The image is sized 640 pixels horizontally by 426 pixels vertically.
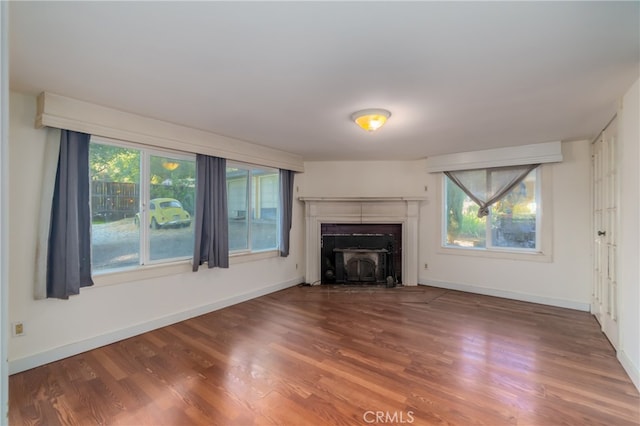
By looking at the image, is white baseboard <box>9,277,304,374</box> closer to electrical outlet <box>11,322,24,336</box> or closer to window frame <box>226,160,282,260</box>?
electrical outlet <box>11,322,24,336</box>

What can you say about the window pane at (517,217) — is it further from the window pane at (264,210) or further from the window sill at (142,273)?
the window sill at (142,273)

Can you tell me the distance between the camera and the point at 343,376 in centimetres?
222

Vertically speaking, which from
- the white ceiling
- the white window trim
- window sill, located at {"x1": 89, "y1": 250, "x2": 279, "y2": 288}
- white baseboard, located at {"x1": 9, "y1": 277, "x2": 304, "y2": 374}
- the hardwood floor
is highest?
the white ceiling

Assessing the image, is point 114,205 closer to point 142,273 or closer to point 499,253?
point 142,273

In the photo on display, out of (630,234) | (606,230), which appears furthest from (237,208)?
(606,230)

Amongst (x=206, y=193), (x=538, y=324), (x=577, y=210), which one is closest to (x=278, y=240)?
(x=206, y=193)

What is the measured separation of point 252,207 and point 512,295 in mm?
4118

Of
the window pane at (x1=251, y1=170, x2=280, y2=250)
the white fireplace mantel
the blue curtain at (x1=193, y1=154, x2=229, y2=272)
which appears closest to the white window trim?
the white fireplace mantel

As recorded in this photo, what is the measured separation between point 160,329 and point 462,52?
12.2 ft

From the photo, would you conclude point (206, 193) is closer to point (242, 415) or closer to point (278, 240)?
point (278, 240)

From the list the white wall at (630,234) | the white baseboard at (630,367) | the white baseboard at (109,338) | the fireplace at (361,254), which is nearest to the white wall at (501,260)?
the fireplace at (361,254)

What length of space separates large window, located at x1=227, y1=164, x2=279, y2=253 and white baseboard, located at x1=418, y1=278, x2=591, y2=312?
2.84m

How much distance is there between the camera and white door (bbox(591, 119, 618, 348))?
2.78 m

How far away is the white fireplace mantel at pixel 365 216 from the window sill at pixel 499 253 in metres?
0.57
